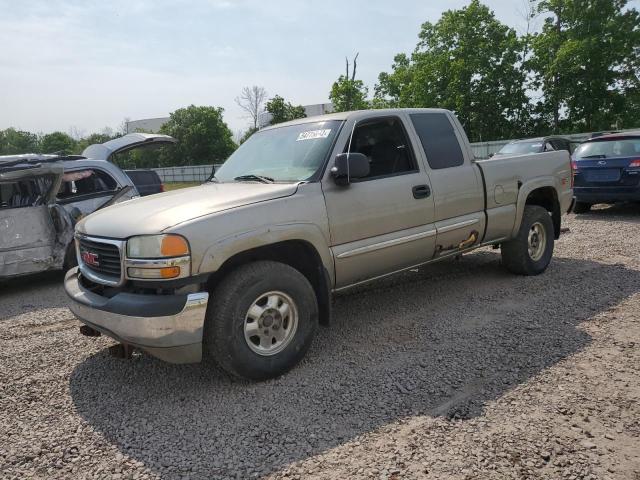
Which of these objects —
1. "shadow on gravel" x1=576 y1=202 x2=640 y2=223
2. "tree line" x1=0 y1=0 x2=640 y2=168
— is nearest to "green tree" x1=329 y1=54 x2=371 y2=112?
"tree line" x1=0 y1=0 x2=640 y2=168

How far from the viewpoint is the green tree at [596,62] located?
30.0 metres

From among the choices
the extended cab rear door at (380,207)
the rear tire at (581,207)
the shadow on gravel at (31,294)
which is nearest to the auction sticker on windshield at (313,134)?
the extended cab rear door at (380,207)

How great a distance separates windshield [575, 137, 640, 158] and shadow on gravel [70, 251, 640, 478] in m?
5.36

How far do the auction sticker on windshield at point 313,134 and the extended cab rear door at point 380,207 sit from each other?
0.47 feet

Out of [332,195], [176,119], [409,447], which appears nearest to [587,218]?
[332,195]

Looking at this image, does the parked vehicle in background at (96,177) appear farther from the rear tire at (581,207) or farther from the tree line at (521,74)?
the tree line at (521,74)

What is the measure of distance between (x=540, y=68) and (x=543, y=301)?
112 feet

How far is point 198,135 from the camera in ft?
166

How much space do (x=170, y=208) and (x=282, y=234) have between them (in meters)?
0.80

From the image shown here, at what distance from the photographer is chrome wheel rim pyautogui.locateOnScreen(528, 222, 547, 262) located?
577 cm

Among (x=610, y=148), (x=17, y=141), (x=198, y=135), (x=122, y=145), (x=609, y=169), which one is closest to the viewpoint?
(x=122, y=145)

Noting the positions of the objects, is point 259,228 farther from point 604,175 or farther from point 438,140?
point 604,175

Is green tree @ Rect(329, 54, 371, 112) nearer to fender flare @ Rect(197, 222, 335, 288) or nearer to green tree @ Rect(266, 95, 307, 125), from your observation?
green tree @ Rect(266, 95, 307, 125)

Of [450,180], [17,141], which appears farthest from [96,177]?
[17,141]
